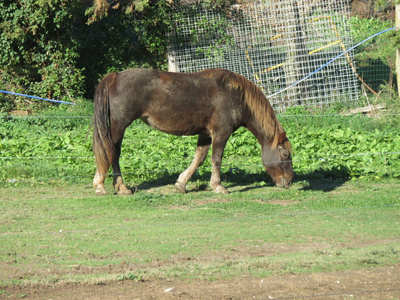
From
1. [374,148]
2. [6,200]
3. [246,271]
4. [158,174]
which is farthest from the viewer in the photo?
[374,148]

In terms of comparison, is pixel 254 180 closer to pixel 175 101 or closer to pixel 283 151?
pixel 283 151

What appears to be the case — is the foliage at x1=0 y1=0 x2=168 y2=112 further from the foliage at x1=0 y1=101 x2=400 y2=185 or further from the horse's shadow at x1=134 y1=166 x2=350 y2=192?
the horse's shadow at x1=134 y1=166 x2=350 y2=192

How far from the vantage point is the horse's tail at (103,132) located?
30.4 ft

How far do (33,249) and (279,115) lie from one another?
32.8ft

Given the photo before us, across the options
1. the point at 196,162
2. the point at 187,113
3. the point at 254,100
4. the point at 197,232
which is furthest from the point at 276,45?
the point at 197,232

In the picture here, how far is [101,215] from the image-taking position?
27.2 ft

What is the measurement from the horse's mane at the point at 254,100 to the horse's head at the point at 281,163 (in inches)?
4.1

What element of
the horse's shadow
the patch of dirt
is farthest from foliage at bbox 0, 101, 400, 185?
the patch of dirt

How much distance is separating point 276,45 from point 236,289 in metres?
12.5

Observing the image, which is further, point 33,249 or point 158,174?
point 158,174

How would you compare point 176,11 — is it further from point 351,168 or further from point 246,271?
point 246,271

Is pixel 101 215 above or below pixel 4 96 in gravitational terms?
below

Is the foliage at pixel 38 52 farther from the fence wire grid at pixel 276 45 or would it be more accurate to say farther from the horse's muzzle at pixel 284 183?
the horse's muzzle at pixel 284 183

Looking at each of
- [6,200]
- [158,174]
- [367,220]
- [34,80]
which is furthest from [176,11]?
[367,220]
